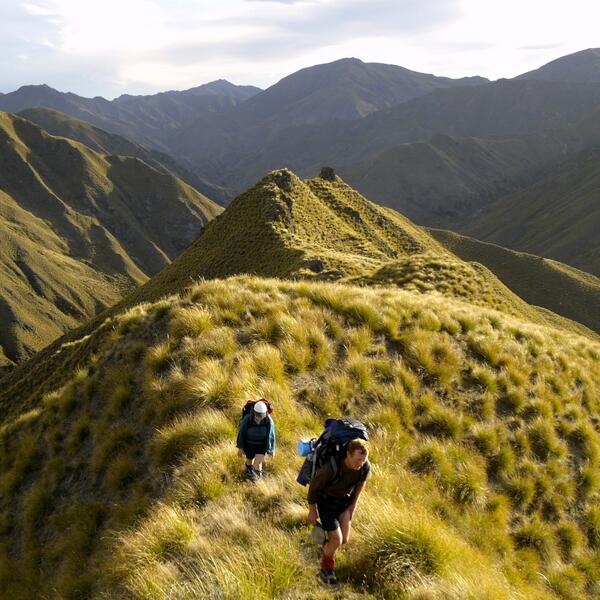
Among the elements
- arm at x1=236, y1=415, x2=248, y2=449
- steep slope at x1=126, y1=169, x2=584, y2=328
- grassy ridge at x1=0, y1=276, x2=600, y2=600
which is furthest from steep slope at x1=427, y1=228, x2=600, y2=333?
arm at x1=236, y1=415, x2=248, y2=449

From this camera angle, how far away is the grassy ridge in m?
6.08

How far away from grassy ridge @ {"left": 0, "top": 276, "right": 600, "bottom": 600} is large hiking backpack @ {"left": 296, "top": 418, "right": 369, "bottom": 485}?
98 centimetres

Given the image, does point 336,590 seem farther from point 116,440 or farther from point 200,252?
point 200,252

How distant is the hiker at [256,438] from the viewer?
7.65 meters

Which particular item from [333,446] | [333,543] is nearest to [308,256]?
[333,446]

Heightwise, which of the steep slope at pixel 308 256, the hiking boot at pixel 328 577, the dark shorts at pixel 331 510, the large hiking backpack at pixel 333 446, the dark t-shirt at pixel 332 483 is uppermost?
the large hiking backpack at pixel 333 446

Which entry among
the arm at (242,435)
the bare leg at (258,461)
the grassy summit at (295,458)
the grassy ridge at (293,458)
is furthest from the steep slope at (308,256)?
the bare leg at (258,461)

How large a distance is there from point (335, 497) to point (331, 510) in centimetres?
16

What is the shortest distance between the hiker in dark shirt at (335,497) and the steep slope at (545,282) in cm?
10074

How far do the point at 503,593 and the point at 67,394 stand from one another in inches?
439

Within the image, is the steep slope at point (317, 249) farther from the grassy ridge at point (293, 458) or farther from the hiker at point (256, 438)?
the hiker at point (256, 438)

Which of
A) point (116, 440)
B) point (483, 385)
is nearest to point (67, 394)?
point (116, 440)

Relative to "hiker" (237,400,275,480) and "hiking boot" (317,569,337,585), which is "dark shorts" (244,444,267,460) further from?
"hiking boot" (317,569,337,585)

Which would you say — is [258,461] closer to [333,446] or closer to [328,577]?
[333,446]
